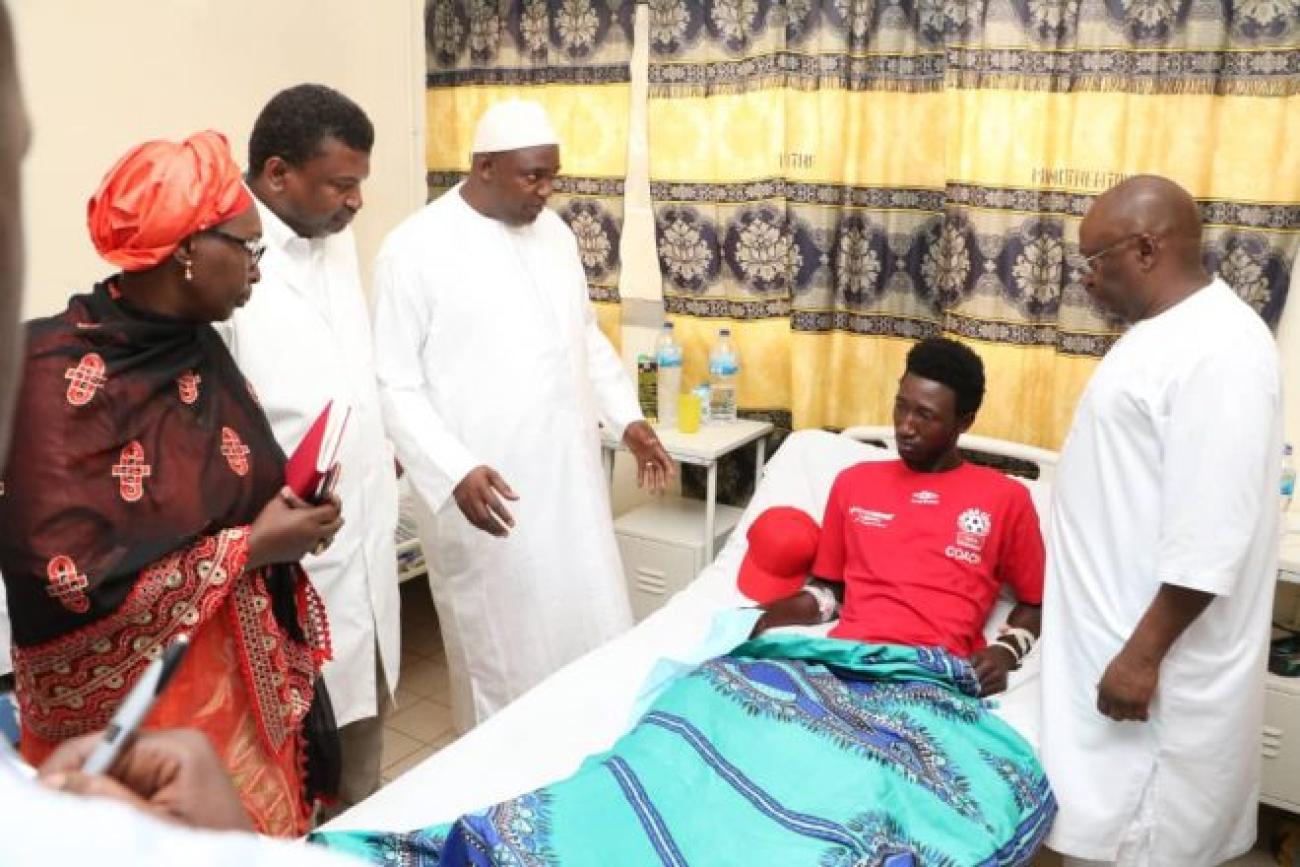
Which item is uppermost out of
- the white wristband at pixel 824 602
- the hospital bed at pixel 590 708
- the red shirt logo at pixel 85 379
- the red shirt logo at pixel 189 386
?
the red shirt logo at pixel 85 379

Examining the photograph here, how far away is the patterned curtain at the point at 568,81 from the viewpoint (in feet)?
11.3

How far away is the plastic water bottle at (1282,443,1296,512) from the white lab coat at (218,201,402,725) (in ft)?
7.22

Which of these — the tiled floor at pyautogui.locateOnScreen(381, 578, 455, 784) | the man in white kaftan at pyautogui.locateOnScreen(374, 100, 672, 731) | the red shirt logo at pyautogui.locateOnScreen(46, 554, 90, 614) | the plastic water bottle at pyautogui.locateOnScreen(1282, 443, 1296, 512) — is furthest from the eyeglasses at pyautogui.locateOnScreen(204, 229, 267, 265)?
the plastic water bottle at pyautogui.locateOnScreen(1282, 443, 1296, 512)

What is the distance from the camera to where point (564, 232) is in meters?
2.81

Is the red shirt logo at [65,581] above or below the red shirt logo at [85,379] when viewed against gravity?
below

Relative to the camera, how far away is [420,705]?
10.7ft

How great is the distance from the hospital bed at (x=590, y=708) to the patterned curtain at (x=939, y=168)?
434mm

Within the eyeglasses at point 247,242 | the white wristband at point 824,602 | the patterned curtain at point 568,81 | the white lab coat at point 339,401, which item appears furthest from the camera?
the patterned curtain at point 568,81

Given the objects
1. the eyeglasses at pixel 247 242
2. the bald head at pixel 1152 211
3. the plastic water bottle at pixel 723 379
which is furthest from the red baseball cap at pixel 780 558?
the eyeglasses at pixel 247 242

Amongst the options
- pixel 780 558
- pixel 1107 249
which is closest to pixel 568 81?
pixel 780 558

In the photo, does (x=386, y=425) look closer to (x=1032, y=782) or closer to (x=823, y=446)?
(x=823, y=446)

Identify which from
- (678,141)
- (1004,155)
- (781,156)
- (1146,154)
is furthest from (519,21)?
(1146,154)

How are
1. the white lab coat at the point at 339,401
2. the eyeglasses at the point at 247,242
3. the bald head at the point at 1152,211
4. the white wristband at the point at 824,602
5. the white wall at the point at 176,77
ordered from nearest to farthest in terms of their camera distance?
1. the eyeglasses at the point at 247,242
2. the bald head at the point at 1152,211
3. the white lab coat at the point at 339,401
4. the white wristband at the point at 824,602
5. the white wall at the point at 176,77

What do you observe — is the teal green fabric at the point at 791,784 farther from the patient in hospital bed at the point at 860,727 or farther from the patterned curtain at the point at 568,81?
the patterned curtain at the point at 568,81
